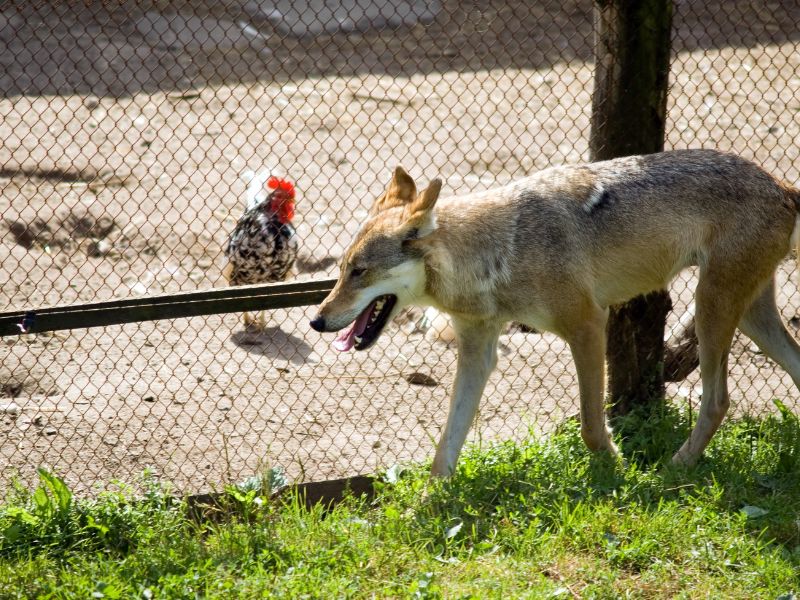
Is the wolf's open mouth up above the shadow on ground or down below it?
above

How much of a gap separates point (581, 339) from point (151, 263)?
4336mm

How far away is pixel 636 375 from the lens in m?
5.84

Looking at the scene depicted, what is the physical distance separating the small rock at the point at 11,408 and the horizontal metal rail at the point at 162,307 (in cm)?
123

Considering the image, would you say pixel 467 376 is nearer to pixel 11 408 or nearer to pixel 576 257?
pixel 576 257

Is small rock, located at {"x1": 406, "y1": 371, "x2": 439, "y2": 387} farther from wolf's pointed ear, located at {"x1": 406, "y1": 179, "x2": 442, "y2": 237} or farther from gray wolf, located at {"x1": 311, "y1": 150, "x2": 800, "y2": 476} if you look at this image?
wolf's pointed ear, located at {"x1": 406, "y1": 179, "x2": 442, "y2": 237}

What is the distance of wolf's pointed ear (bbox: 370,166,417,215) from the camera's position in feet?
16.3

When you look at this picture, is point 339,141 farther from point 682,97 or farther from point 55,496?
point 55,496

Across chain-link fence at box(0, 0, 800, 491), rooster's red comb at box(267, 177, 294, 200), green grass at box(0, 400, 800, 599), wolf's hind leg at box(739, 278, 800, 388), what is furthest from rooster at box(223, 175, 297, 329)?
wolf's hind leg at box(739, 278, 800, 388)

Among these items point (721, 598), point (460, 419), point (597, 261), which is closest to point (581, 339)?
point (597, 261)

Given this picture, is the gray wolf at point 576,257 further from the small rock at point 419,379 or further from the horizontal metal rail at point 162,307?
the small rock at point 419,379

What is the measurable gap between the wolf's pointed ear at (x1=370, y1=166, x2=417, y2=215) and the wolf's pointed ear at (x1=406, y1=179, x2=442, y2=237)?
256 millimetres

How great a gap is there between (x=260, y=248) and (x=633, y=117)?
9.79ft

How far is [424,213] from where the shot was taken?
4672mm

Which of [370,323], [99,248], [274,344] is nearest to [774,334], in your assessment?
[370,323]
